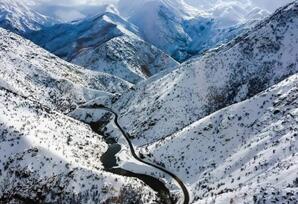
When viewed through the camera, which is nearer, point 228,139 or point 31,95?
point 228,139

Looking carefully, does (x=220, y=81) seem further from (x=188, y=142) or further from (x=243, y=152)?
(x=243, y=152)

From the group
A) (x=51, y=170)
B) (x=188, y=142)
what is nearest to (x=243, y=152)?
(x=188, y=142)

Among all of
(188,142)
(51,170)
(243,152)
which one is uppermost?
(243,152)

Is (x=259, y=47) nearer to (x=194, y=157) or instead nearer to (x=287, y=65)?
(x=287, y=65)

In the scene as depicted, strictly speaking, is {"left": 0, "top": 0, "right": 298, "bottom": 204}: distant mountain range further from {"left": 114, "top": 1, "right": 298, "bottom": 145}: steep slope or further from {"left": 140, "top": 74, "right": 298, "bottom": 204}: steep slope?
{"left": 114, "top": 1, "right": 298, "bottom": 145}: steep slope

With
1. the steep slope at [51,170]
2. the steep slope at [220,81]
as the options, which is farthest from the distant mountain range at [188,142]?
the steep slope at [220,81]

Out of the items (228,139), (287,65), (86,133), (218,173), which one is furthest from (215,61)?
(218,173)

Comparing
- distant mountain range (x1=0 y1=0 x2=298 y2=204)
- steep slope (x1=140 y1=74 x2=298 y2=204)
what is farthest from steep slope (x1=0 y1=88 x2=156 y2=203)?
steep slope (x1=140 y1=74 x2=298 y2=204)
